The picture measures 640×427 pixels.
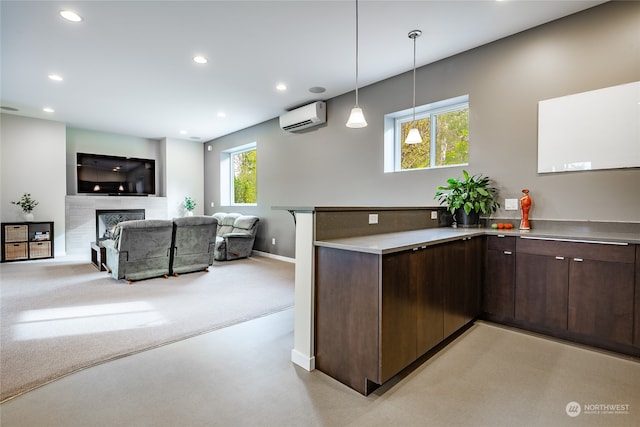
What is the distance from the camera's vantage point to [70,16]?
113 inches

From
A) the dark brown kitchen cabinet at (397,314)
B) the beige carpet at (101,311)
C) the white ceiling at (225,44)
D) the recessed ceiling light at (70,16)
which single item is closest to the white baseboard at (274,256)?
the beige carpet at (101,311)

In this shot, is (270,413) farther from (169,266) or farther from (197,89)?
(197,89)

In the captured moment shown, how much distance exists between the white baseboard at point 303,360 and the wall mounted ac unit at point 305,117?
12.8 ft

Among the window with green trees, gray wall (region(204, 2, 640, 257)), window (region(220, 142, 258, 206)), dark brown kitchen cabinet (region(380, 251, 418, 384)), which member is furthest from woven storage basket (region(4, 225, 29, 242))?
dark brown kitchen cabinet (region(380, 251, 418, 384))

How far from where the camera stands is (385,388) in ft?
6.13

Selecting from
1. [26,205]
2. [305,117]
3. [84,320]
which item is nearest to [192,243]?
[84,320]

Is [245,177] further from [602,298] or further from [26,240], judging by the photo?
[602,298]

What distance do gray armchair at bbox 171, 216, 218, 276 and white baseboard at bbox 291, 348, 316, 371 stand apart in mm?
3040

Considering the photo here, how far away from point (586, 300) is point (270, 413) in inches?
96.7

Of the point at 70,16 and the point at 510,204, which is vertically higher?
the point at 70,16

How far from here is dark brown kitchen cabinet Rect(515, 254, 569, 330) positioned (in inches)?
96.8

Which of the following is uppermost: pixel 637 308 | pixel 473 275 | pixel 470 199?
pixel 470 199

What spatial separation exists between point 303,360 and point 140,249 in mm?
3195

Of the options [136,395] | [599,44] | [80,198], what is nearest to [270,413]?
[136,395]
